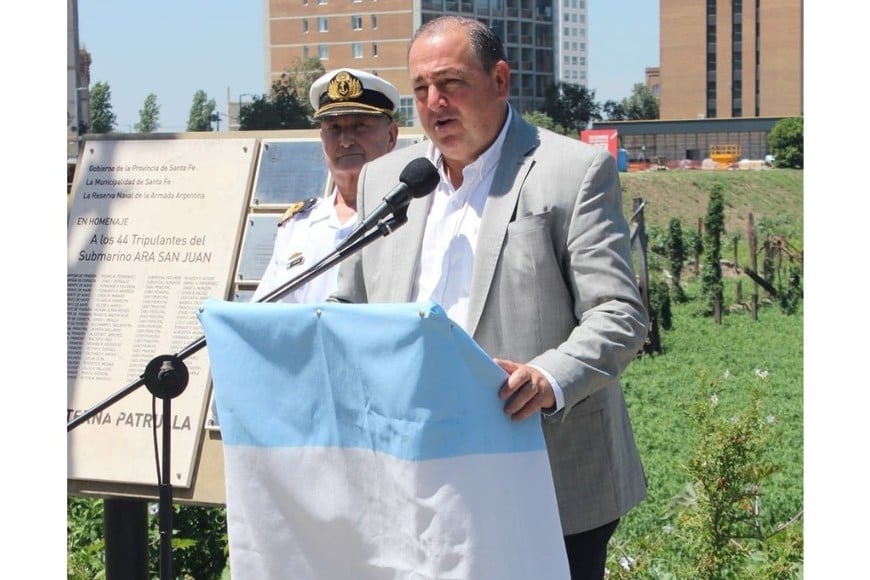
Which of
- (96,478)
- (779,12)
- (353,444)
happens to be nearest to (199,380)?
(96,478)

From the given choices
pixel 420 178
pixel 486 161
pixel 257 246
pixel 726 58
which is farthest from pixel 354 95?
pixel 726 58

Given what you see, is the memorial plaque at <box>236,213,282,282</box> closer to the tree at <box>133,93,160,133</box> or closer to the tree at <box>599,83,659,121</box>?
the tree at <box>133,93,160,133</box>

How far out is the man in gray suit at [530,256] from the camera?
2564 millimetres

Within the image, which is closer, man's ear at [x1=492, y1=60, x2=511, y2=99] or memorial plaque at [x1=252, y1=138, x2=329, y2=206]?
man's ear at [x1=492, y1=60, x2=511, y2=99]

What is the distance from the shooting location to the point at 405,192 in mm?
2605

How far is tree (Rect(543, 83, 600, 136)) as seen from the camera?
101688mm

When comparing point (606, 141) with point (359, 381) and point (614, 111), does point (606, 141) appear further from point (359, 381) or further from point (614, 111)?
point (614, 111)

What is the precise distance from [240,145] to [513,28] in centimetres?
11155

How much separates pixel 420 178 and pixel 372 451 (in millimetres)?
623

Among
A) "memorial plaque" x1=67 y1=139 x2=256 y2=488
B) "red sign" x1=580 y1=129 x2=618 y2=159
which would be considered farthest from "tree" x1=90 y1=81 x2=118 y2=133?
"memorial plaque" x1=67 y1=139 x2=256 y2=488

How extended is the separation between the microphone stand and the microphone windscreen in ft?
0.20

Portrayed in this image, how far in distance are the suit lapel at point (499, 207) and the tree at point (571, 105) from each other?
325 ft

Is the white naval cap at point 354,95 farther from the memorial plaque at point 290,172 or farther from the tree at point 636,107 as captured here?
the tree at point 636,107

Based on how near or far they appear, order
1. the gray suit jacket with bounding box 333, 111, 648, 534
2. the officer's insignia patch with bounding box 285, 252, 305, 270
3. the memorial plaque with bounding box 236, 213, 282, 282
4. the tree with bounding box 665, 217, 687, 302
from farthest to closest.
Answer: the tree with bounding box 665, 217, 687, 302
the memorial plaque with bounding box 236, 213, 282, 282
the officer's insignia patch with bounding box 285, 252, 305, 270
the gray suit jacket with bounding box 333, 111, 648, 534
